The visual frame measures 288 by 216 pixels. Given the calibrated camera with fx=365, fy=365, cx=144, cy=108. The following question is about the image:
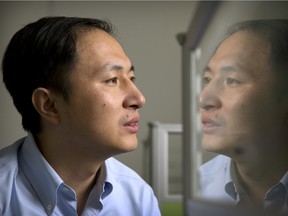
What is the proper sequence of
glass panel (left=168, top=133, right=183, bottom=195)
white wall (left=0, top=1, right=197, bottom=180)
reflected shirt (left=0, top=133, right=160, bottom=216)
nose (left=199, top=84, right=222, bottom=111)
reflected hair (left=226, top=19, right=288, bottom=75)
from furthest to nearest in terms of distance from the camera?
1. white wall (left=0, top=1, right=197, bottom=180)
2. glass panel (left=168, top=133, right=183, bottom=195)
3. reflected shirt (left=0, top=133, right=160, bottom=216)
4. nose (left=199, top=84, right=222, bottom=111)
5. reflected hair (left=226, top=19, right=288, bottom=75)

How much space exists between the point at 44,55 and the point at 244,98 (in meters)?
0.44

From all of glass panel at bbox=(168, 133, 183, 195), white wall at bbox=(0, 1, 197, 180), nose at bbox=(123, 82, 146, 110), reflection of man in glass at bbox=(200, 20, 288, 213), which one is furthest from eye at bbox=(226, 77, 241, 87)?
white wall at bbox=(0, 1, 197, 180)

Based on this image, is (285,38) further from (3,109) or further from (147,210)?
(3,109)

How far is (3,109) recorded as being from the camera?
1340 mm

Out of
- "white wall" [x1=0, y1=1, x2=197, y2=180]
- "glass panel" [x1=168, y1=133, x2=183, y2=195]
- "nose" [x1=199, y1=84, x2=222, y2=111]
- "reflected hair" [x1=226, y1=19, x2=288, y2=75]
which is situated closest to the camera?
"reflected hair" [x1=226, y1=19, x2=288, y2=75]

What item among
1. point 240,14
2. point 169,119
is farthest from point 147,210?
point 169,119

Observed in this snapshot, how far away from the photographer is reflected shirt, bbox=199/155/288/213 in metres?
0.33

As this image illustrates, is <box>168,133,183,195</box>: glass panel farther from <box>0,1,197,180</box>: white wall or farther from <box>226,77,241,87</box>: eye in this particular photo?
<box>226,77,241,87</box>: eye

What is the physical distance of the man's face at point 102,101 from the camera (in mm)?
669

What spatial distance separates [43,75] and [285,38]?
0.50 m

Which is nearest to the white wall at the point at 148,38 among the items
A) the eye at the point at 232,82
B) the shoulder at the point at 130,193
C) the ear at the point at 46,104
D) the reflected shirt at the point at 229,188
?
the shoulder at the point at 130,193

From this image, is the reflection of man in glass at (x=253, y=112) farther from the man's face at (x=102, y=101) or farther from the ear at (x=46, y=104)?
the ear at (x=46, y=104)

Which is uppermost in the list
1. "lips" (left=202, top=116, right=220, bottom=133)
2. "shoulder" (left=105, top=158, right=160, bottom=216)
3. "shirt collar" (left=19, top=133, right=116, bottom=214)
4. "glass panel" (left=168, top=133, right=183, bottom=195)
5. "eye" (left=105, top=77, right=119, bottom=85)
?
"eye" (left=105, top=77, right=119, bottom=85)

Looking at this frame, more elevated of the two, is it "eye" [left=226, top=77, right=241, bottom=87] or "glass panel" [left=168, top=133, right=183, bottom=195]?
"eye" [left=226, top=77, right=241, bottom=87]
